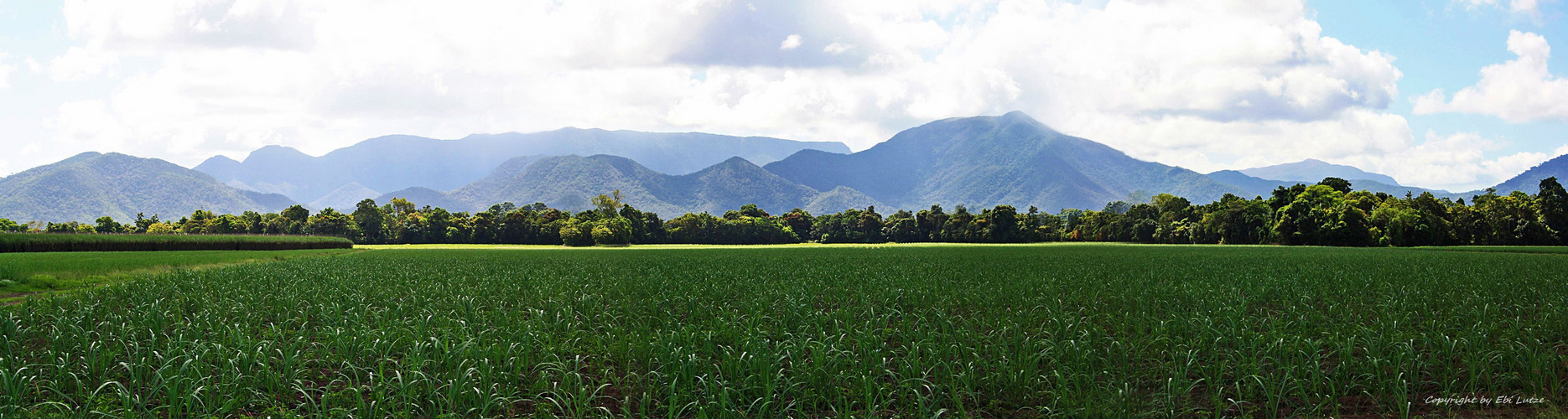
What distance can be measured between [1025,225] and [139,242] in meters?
108

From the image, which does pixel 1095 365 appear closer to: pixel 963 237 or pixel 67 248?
pixel 67 248

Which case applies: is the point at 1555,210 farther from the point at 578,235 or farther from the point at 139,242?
the point at 139,242

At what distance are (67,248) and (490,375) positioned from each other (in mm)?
72059

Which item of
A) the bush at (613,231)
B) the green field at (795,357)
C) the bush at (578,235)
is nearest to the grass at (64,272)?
the green field at (795,357)

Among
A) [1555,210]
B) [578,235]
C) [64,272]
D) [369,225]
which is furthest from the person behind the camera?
[369,225]

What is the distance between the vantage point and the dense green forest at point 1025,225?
6869 centimetres

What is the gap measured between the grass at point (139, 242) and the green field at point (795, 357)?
56485 millimetres

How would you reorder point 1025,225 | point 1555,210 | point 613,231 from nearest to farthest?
point 1555,210
point 613,231
point 1025,225

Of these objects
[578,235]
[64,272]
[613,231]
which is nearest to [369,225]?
[578,235]

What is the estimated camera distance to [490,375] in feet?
22.9

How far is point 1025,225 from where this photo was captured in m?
114

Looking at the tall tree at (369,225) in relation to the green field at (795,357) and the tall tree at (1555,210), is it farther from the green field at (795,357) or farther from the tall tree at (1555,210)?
the tall tree at (1555,210)

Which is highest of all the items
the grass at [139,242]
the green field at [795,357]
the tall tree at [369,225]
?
the tall tree at [369,225]

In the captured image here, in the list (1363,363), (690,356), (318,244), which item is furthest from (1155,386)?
(318,244)
